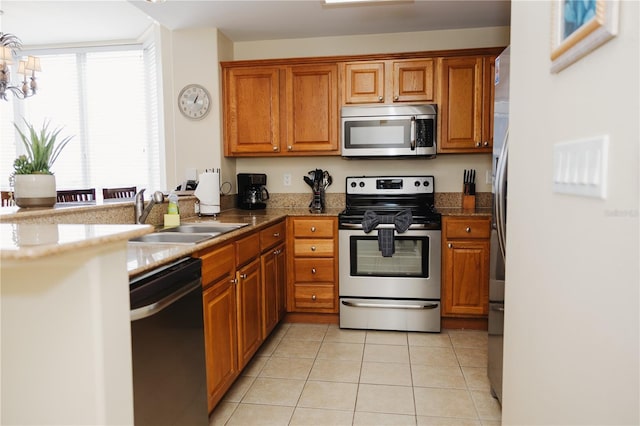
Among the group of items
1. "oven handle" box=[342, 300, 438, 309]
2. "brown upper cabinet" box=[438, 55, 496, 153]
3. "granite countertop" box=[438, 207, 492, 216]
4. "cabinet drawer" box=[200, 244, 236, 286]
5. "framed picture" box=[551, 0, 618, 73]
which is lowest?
"oven handle" box=[342, 300, 438, 309]

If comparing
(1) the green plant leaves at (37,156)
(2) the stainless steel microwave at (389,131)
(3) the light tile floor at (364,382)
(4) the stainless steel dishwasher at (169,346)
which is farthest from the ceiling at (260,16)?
(3) the light tile floor at (364,382)

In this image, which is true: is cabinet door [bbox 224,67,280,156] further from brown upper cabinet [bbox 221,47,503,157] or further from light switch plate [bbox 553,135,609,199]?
light switch plate [bbox 553,135,609,199]

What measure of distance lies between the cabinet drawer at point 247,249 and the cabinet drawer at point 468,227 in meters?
1.41

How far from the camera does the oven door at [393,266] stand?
3.15 m

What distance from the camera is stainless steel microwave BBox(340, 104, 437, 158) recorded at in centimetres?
332

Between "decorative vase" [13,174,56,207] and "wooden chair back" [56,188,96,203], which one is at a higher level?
"decorative vase" [13,174,56,207]

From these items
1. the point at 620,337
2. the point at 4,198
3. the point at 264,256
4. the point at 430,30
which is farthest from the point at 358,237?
the point at 4,198

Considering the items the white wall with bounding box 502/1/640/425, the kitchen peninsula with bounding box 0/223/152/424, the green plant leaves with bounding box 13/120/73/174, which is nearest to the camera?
the white wall with bounding box 502/1/640/425

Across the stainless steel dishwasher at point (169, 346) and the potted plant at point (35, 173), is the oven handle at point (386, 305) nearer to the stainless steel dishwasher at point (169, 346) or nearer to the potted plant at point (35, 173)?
the stainless steel dishwasher at point (169, 346)

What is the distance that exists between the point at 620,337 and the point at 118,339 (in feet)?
3.37

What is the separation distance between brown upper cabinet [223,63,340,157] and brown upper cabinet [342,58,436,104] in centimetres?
15

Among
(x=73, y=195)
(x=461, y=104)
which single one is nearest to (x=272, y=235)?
(x=461, y=104)

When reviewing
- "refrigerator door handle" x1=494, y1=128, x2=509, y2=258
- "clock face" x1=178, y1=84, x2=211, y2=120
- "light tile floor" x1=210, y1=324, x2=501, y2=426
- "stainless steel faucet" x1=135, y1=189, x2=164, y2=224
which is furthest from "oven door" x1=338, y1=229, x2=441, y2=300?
"clock face" x1=178, y1=84, x2=211, y2=120

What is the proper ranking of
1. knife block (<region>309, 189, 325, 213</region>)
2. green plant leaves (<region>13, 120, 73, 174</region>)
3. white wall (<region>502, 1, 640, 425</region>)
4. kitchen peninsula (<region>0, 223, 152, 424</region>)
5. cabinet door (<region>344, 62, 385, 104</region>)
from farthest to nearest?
1. knife block (<region>309, 189, 325, 213</region>)
2. cabinet door (<region>344, 62, 385, 104</region>)
3. green plant leaves (<region>13, 120, 73, 174</region>)
4. kitchen peninsula (<region>0, 223, 152, 424</region>)
5. white wall (<region>502, 1, 640, 425</region>)
